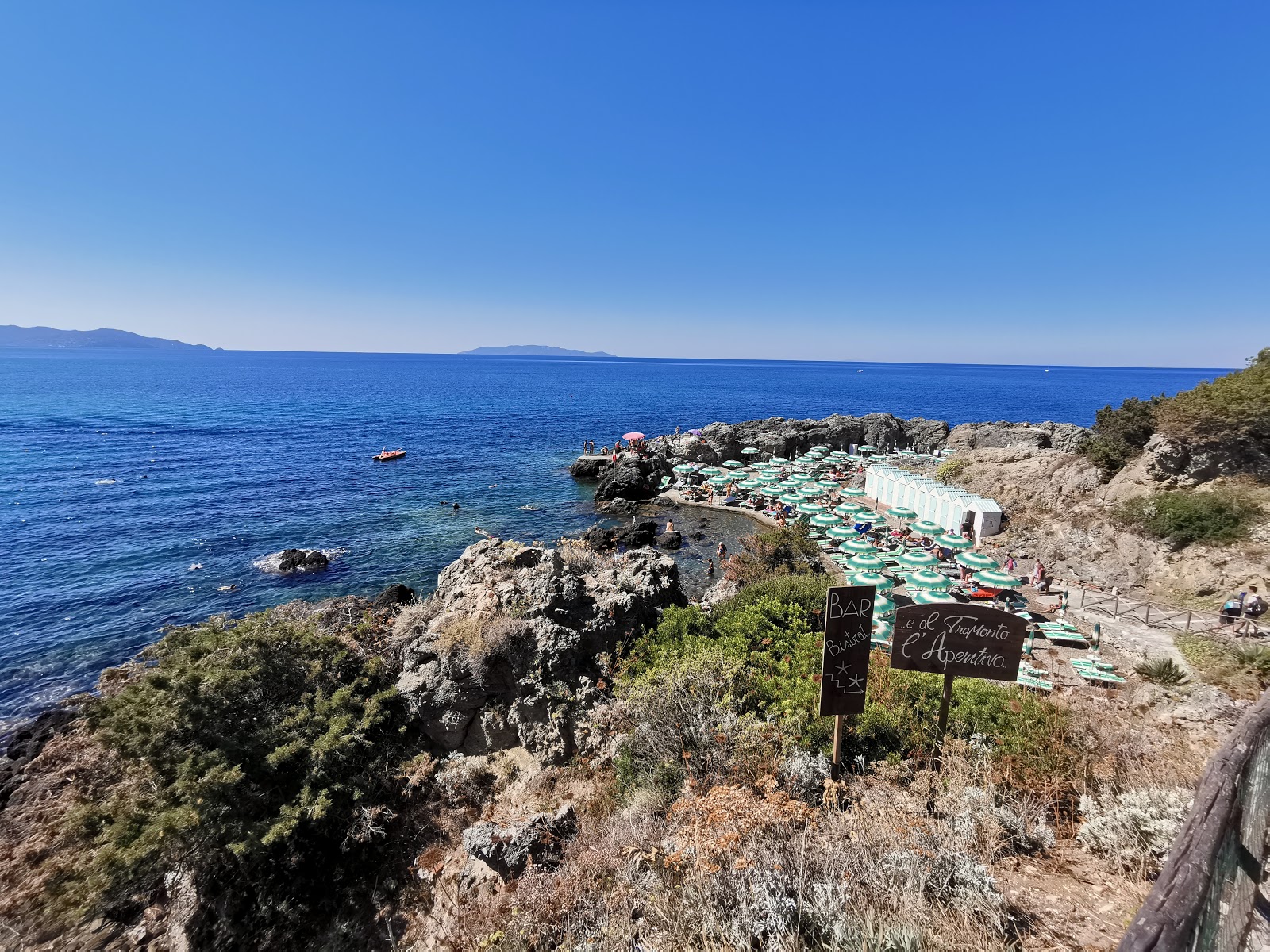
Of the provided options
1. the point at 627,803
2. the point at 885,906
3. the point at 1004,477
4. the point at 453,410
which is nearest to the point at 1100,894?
the point at 885,906

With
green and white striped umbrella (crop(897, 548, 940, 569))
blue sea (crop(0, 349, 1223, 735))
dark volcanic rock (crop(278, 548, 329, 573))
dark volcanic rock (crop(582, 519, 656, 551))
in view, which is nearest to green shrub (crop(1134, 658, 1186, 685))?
green and white striped umbrella (crop(897, 548, 940, 569))

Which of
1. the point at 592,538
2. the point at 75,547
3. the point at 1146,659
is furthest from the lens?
the point at 592,538

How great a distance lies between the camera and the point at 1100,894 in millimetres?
4090

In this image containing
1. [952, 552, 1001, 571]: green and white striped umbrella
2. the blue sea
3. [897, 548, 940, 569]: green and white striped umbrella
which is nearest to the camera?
the blue sea

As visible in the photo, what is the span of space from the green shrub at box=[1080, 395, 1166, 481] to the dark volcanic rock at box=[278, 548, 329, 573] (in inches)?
1309

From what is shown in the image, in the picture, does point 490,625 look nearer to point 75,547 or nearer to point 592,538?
point 592,538

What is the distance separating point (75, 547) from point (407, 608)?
22304mm

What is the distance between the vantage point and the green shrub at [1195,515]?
50.8 ft

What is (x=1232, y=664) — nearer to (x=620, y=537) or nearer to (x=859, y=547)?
(x=859, y=547)

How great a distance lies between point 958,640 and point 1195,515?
690 inches

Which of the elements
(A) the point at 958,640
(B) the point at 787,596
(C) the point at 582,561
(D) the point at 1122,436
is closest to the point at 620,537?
(C) the point at 582,561

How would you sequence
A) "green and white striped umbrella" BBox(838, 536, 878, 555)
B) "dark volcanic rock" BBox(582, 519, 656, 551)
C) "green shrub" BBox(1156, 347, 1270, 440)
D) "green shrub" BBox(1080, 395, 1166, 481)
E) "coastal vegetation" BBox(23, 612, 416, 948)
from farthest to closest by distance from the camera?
"dark volcanic rock" BBox(582, 519, 656, 551), "green shrub" BBox(1080, 395, 1166, 481), "green and white striped umbrella" BBox(838, 536, 878, 555), "green shrub" BBox(1156, 347, 1270, 440), "coastal vegetation" BBox(23, 612, 416, 948)

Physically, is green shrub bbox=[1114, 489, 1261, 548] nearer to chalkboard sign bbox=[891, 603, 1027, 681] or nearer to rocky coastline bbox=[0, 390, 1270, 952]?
rocky coastline bbox=[0, 390, 1270, 952]

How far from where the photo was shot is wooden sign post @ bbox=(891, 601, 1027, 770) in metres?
5.49
